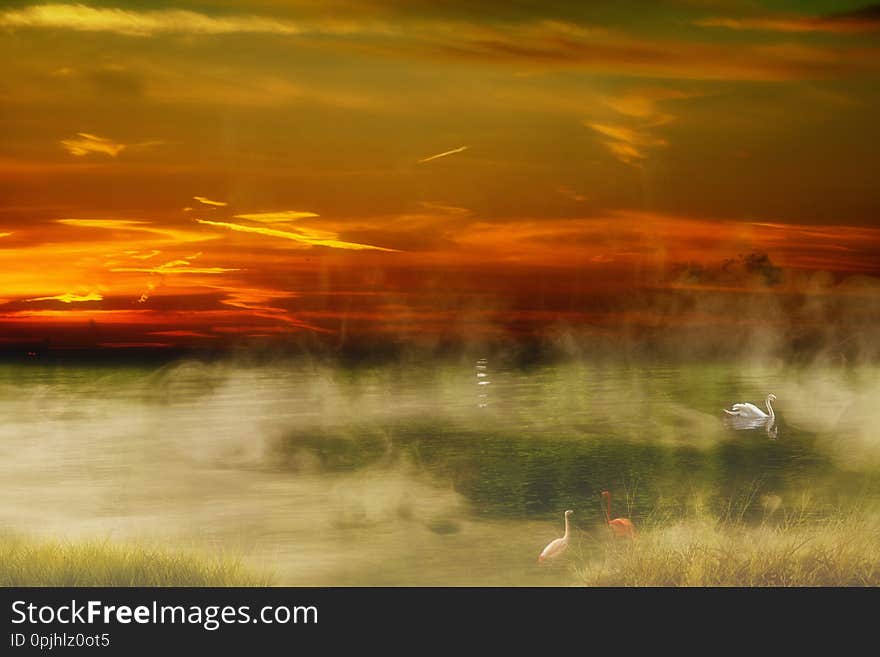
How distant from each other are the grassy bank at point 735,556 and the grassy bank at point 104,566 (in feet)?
6.64

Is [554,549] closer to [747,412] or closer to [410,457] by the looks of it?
[410,457]

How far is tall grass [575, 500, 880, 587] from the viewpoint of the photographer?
25.4ft

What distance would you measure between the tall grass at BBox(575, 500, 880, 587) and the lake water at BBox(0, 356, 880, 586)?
0.08 metres

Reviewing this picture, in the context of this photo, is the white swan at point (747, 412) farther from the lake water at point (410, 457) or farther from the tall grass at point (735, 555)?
the tall grass at point (735, 555)

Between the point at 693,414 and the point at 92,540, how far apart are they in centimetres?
360

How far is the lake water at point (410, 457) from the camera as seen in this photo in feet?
25.4

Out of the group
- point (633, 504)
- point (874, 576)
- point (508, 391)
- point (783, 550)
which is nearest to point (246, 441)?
point (508, 391)

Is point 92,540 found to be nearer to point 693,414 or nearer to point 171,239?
point 171,239

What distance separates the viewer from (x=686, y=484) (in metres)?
8.02

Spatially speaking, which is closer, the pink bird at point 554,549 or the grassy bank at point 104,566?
the grassy bank at point 104,566

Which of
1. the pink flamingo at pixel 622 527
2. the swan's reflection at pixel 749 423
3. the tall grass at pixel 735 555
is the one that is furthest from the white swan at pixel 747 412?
the pink flamingo at pixel 622 527

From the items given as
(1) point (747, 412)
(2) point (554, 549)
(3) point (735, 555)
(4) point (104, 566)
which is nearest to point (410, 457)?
(2) point (554, 549)

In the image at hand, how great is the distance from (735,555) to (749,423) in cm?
89

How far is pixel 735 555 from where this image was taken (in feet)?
25.5
